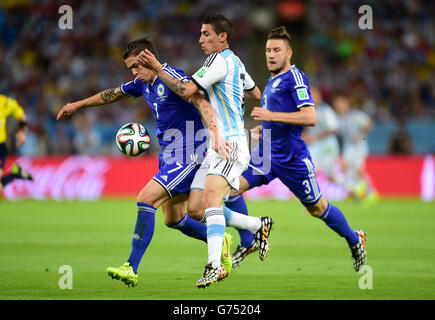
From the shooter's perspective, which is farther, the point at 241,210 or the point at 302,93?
the point at 241,210

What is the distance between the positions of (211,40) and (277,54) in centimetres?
91

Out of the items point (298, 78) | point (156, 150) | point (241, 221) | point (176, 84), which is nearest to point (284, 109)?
point (298, 78)

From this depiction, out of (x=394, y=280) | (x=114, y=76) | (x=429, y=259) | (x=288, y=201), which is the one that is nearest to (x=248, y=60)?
(x=114, y=76)

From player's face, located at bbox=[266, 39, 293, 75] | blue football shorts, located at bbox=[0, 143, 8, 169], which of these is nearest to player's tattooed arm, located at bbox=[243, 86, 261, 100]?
player's face, located at bbox=[266, 39, 293, 75]

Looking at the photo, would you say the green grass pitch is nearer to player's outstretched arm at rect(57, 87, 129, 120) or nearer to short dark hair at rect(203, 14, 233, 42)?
player's outstretched arm at rect(57, 87, 129, 120)

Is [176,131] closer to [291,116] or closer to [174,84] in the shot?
[174,84]

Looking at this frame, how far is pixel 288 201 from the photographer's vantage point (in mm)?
18016

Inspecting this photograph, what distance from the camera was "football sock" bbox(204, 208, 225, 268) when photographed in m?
6.52

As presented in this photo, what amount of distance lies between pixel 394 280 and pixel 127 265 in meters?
2.56

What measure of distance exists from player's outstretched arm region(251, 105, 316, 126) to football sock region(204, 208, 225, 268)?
3.08 ft

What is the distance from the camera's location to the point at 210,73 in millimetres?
6578

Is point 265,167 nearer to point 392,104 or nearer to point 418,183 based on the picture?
point 418,183

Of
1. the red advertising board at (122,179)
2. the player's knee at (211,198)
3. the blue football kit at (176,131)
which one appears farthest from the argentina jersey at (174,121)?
the red advertising board at (122,179)

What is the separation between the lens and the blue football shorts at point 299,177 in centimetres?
761
